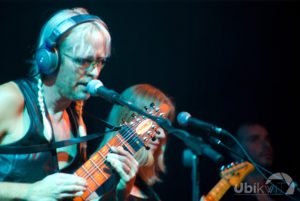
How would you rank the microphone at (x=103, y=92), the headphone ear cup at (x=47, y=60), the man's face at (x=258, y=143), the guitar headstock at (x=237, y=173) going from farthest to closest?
the man's face at (x=258, y=143) → the guitar headstock at (x=237, y=173) → the headphone ear cup at (x=47, y=60) → the microphone at (x=103, y=92)

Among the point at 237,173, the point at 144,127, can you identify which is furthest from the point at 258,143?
the point at 144,127

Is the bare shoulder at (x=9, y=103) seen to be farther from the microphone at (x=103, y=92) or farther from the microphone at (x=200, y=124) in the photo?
the microphone at (x=200, y=124)

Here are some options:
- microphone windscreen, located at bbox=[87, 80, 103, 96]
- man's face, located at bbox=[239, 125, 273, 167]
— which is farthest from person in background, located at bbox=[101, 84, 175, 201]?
man's face, located at bbox=[239, 125, 273, 167]

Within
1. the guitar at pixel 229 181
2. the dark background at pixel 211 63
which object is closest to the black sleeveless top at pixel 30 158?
the dark background at pixel 211 63

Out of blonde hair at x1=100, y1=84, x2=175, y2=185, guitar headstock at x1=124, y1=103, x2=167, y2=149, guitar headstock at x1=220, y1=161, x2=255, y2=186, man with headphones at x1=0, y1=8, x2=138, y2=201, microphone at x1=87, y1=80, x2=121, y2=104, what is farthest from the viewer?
guitar headstock at x1=220, y1=161, x2=255, y2=186

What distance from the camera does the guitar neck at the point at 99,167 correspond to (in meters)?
1.60

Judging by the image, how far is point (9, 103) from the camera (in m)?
1.47

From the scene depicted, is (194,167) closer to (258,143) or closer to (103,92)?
(103,92)

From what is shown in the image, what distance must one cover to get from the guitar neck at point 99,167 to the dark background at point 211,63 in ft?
2.77

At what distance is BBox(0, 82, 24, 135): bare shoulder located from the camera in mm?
1452

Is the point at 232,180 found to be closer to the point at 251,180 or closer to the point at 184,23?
the point at 251,180

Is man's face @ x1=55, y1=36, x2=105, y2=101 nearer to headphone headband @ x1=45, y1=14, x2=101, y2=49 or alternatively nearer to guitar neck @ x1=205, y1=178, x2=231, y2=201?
headphone headband @ x1=45, y1=14, x2=101, y2=49

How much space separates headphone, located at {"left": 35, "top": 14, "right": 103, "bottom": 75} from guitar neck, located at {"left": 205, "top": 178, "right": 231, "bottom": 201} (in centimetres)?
163

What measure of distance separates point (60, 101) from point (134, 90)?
0.75m
